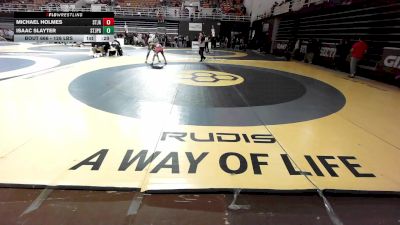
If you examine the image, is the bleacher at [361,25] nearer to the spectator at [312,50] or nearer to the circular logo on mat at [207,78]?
the spectator at [312,50]

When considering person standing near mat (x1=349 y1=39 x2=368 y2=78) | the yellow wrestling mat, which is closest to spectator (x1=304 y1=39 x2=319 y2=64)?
person standing near mat (x1=349 y1=39 x2=368 y2=78)

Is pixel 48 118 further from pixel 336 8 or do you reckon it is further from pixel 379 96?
pixel 336 8

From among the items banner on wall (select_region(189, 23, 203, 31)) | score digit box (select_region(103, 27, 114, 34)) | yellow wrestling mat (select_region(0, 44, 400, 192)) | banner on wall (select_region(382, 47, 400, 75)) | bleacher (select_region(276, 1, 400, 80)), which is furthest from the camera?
banner on wall (select_region(189, 23, 203, 31))

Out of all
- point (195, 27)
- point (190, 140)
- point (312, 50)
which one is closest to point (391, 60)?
point (312, 50)

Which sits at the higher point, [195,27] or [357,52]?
[195,27]

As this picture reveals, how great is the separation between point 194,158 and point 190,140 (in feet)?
1.99

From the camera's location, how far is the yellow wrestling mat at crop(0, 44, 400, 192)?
10.6 feet

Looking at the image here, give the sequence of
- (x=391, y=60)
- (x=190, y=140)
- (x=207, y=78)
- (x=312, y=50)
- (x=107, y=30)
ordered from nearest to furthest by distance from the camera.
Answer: (x=190, y=140), (x=107, y=30), (x=207, y=78), (x=391, y=60), (x=312, y=50)

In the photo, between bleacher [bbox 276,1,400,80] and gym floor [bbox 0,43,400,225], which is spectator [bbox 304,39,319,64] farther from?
gym floor [bbox 0,43,400,225]

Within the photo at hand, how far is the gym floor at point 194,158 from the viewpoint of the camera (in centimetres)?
272

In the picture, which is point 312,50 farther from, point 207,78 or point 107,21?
point 107,21
